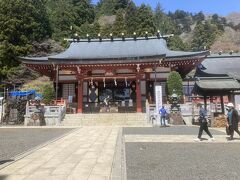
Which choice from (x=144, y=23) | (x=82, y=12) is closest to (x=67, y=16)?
(x=82, y=12)

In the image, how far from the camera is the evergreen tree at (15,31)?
43.0 m

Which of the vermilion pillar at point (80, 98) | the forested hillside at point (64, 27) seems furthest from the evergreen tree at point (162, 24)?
the vermilion pillar at point (80, 98)

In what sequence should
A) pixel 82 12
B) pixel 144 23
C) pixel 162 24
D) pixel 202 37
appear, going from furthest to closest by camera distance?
pixel 162 24 → pixel 202 37 → pixel 82 12 → pixel 144 23

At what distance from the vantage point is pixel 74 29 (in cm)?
6456

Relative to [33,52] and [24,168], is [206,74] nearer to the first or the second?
[24,168]

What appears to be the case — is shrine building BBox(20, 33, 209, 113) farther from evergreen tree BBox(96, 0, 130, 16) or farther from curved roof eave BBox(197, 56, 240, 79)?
evergreen tree BBox(96, 0, 130, 16)

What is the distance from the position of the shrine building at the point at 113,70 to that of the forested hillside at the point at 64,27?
15183 millimetres

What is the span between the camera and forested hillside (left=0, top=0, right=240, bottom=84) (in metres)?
45.0

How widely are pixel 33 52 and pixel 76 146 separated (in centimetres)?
3729

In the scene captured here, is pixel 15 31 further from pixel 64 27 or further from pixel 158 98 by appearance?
pixel 158 98

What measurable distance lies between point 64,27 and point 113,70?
41.9 m

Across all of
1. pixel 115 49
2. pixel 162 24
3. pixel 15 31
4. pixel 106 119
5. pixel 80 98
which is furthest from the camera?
pixel 162 24

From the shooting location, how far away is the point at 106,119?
76.5 feet

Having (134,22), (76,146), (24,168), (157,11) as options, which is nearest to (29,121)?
(76,146)
